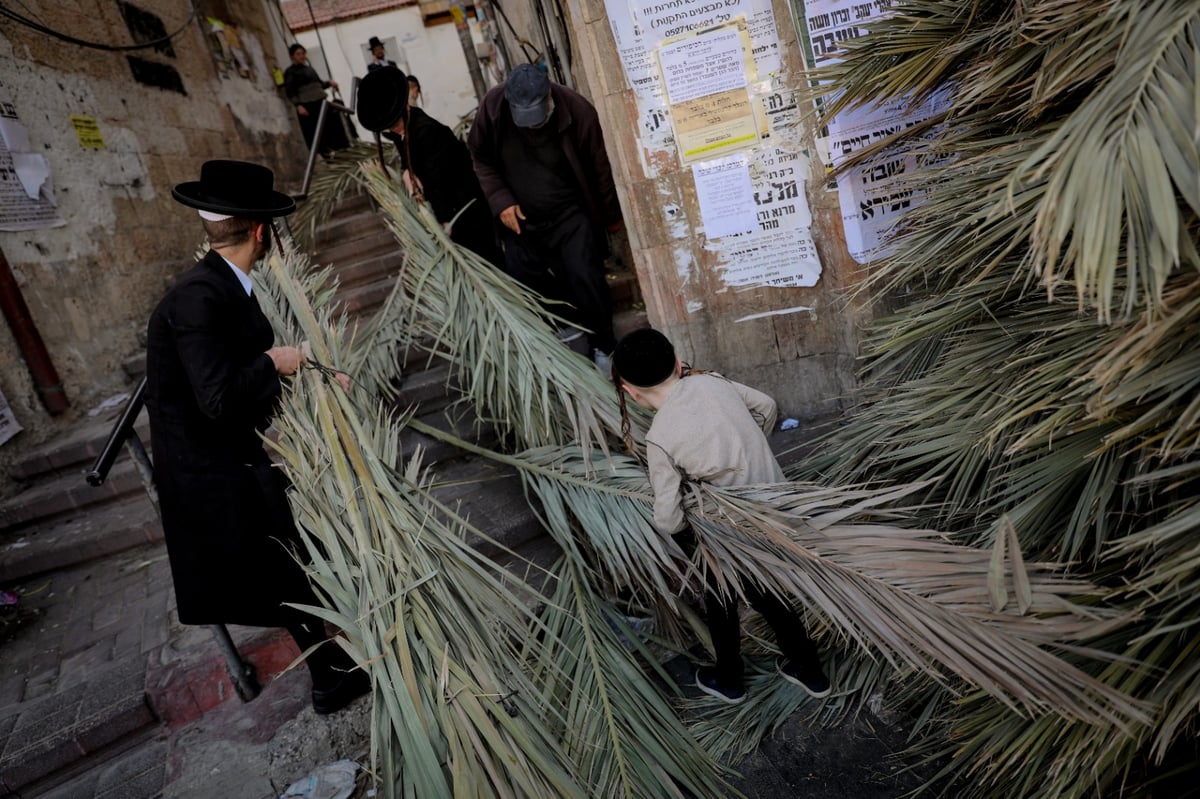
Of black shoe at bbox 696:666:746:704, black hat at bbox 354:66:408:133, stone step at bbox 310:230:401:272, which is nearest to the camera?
black shoe at bbox 696:666:746:704

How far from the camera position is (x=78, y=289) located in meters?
5.07

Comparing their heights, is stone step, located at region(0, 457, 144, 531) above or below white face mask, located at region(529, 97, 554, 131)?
below

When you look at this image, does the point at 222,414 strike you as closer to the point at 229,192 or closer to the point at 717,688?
the point at 229,192

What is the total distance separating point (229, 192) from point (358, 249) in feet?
12.9

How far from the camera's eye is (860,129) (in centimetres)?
277

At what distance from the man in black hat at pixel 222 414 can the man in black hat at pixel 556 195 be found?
1.28 meters

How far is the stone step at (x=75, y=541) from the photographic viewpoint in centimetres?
394

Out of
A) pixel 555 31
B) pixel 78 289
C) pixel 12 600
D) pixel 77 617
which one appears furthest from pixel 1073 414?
pixel 78 289

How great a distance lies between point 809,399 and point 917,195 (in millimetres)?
1118

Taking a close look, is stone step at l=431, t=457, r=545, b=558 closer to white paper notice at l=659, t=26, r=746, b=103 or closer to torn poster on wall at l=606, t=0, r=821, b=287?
torn poster on wall at l=606, t=0, r=821, b=287

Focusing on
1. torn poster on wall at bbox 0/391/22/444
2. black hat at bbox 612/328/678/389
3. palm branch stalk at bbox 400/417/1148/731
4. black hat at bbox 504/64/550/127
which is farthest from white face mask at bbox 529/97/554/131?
torn poster on wall at bbox 0/391/22/444

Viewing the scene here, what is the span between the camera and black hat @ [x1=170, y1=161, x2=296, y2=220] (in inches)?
84.9

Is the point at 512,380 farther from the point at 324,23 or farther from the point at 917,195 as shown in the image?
the point at 324,23

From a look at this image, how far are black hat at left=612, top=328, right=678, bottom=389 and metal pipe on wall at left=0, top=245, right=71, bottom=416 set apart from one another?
4368 millimetres
